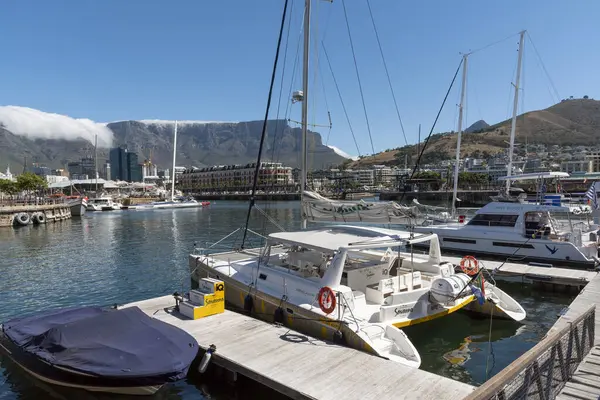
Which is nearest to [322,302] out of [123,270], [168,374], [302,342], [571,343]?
[302,342]

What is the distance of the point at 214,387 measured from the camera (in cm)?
911

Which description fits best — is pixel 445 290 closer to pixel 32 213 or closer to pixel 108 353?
pixel 108 353

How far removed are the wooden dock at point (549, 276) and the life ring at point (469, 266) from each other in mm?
1517

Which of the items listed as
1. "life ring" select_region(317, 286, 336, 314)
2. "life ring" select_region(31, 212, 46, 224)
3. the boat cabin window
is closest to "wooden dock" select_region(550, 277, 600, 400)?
A: "life ring" select_region(317, 286, 336, 314)

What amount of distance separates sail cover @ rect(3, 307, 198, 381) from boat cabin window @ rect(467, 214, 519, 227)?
64.6 ft

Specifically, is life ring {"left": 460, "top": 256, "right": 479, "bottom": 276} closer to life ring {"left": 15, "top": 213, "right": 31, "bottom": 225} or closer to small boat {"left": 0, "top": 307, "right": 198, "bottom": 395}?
small boat {"left": 0, "top": 307, "right": 198, "bottom": 395}

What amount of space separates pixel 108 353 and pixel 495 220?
2144 cm

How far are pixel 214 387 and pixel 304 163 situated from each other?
8.56m

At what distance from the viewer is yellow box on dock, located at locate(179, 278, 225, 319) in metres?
11.5

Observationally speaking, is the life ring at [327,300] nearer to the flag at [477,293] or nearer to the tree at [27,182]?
the flag at [477,293]

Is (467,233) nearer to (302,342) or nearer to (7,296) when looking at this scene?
(302,342)

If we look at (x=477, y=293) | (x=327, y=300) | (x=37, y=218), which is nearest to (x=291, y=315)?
(x=327, y=300)

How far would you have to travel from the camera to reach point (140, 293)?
17891mm

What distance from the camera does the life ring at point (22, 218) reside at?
50406 millimetres
